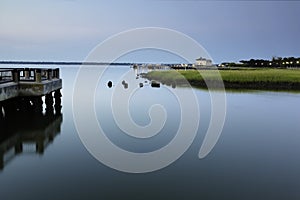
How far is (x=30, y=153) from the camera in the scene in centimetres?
1241

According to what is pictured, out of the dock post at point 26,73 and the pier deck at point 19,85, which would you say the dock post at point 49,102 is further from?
the pier deck at point 19,85

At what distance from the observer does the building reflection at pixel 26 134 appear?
12.7 meters

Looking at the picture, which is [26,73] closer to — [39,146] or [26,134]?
[26,134]

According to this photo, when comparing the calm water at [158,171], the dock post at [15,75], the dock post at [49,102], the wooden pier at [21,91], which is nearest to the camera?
the calm water at [158,171]

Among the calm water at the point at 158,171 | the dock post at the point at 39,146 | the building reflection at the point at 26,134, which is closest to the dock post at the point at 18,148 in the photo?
the building reflection at the point at 26,134

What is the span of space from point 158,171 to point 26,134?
25.3 ft

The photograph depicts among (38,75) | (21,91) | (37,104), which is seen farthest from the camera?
(37,104)

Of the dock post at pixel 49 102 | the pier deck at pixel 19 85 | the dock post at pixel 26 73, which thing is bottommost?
the dock post at pixel 49 102

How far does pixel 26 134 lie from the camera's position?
15.4m

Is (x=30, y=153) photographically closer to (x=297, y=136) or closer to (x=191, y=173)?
(x=191, y=173)

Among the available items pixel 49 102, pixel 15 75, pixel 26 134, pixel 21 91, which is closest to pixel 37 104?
pixel 21 91

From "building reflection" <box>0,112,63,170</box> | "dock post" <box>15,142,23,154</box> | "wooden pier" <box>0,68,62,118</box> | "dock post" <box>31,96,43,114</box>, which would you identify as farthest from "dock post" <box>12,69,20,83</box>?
"dock post" <box>15,142,23,154</box>

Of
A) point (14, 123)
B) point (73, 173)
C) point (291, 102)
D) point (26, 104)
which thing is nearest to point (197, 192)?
point (73, 173)

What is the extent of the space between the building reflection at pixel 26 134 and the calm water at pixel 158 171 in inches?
1.6
